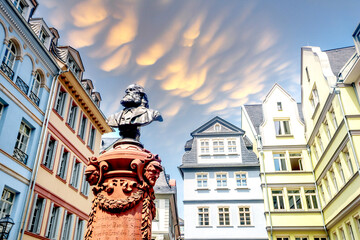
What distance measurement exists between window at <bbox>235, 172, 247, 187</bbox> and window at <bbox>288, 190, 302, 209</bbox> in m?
3.67

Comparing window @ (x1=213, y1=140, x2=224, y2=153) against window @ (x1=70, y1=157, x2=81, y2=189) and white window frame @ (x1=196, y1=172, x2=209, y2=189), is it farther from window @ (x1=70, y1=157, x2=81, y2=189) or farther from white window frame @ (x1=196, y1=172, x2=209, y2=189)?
window @ (x1=70, y1=157, x2=81, y2=189)

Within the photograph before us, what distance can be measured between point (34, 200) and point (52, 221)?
2518mm

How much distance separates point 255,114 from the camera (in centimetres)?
3167

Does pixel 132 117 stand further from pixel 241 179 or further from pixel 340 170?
pixel 241 179

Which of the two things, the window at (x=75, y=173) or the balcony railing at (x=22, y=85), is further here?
the window at (x=75, y=173)

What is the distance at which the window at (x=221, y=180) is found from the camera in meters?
26.2

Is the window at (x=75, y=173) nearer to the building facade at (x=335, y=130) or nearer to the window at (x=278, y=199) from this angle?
the window at (x=278, y=199)

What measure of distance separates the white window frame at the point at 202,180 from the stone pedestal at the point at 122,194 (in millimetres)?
19938

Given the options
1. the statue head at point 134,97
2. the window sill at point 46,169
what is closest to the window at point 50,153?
the window sill at point 46,169

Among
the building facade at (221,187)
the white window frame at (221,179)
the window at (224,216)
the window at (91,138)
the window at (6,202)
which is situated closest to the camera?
the window at (6,202)

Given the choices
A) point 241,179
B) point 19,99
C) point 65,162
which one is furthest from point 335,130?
point 19,99

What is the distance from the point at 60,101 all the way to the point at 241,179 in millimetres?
15739

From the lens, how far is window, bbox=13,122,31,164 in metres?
13.9

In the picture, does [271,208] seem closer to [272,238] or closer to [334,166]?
[272,238]
